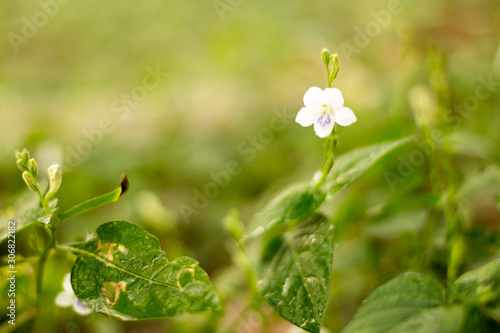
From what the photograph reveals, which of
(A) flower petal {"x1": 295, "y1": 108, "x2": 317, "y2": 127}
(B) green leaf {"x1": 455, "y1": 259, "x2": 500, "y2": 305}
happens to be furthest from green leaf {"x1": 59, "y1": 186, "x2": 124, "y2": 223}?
(B) green leaf {"x1": 455, "y1": 259, "x2": 500, "y2": 305}

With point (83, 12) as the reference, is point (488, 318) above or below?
below

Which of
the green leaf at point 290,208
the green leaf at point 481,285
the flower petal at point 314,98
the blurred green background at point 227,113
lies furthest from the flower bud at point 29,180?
the green leaf at point 481,285

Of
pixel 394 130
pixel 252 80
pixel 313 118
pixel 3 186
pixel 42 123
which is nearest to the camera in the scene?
pixel 313 118

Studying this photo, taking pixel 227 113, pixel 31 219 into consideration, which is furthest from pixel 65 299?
pixel 227 113

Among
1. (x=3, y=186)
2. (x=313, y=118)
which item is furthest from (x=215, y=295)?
(x=3, y=186)

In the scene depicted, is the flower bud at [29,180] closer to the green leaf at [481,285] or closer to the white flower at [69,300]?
the white flower at [69,300]

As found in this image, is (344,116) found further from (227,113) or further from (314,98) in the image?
(227,113)

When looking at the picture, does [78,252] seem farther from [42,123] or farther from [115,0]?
[115,0]

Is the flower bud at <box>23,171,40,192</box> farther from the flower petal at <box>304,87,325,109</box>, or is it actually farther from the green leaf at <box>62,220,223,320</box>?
the flower petal at <box>304,87,325,109</box>
